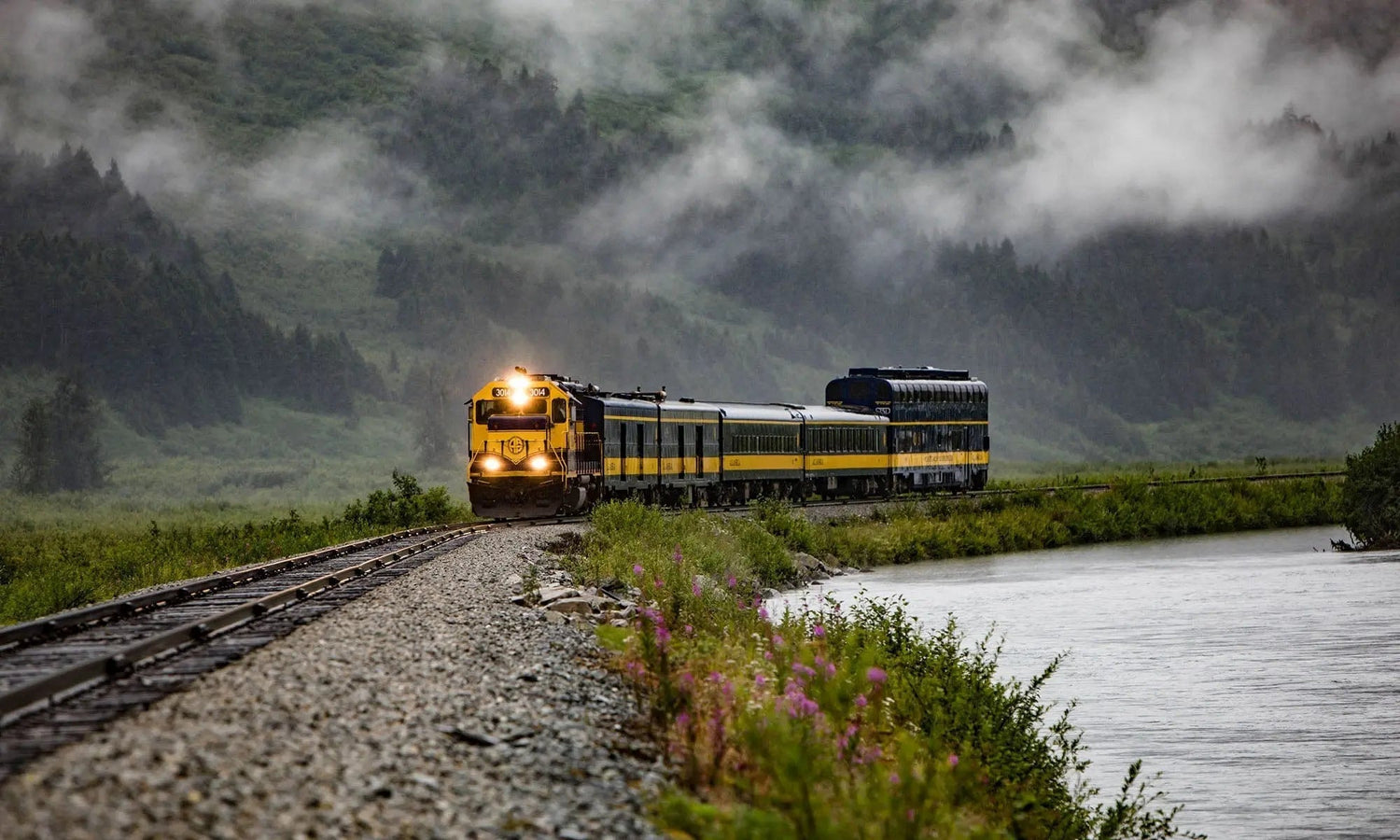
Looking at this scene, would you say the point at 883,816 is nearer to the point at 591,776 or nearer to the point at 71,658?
the point at 591,776

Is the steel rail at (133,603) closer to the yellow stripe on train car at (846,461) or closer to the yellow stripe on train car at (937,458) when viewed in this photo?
the yellow stripe on train car at (846,461)

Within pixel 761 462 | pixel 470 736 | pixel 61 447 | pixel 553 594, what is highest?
pixel 61 447

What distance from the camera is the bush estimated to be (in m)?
51.3

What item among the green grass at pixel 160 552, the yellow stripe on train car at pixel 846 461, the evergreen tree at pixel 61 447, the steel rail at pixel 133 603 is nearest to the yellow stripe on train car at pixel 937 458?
the yellow stripe on train car at pixel 846 461

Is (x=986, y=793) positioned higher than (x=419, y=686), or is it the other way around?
(x=419, y=686)

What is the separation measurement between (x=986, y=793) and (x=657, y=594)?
280 inches

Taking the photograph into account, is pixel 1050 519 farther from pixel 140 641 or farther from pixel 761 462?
pixel 140 641

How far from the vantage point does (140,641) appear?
1355 centimetres

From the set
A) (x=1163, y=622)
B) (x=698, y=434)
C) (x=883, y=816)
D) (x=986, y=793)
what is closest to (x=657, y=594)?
(x=986, y=793)

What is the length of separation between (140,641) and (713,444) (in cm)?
3773

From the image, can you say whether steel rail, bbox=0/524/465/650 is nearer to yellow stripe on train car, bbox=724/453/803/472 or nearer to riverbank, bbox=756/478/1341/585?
riverbank, bbox=756/478/1341/585

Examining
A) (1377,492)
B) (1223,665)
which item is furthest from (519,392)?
(1377,492)

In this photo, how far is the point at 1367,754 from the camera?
19.5 metres

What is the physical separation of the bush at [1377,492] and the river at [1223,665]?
13.8 ft
